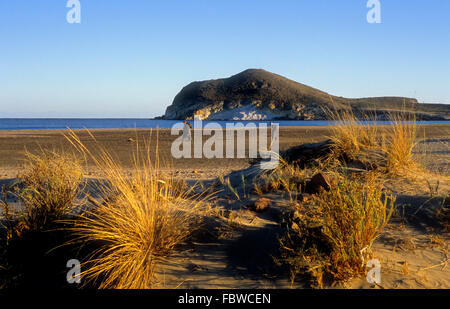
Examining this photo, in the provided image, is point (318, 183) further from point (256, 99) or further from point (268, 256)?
point (256, 99)

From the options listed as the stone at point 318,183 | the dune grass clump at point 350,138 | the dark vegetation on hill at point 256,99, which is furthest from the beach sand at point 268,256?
the dark vegetation on hill at point 256,99

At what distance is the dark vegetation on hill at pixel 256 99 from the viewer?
313ft

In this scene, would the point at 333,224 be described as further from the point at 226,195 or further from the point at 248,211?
the point at 226,195

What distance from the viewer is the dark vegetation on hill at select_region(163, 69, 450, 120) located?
3752 inches

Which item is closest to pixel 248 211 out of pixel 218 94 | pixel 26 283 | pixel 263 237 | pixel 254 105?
pixel 263 237

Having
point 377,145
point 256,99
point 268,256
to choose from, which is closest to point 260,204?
point 268,256

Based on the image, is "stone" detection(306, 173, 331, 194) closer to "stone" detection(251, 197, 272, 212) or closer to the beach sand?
the beach sand

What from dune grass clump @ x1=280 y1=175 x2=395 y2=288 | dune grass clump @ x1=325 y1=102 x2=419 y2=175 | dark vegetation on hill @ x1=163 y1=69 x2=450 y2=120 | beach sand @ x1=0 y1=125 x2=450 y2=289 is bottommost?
beach sand @ x1=0 y1=125 x2=450 y2=289

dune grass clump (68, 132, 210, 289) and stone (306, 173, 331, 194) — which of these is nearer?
dune grass clump (68, 132, 210, 289)

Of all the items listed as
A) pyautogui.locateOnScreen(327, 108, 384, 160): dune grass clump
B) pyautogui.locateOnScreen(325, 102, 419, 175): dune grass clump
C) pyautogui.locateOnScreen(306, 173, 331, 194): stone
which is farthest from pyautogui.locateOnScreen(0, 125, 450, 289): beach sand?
pyautogui.locateOnScreen(327, 108, 384, 160): dune grass clump

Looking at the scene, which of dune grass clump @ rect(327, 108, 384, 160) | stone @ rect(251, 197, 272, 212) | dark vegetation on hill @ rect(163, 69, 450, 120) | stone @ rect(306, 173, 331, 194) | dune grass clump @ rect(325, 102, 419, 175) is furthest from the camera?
dark vegetation on hill @ rect(163, 69, 450, 120)

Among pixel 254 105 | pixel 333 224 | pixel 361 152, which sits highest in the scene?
pixel 254 105

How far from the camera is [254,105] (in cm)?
10031

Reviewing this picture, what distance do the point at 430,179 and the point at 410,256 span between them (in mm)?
2679
